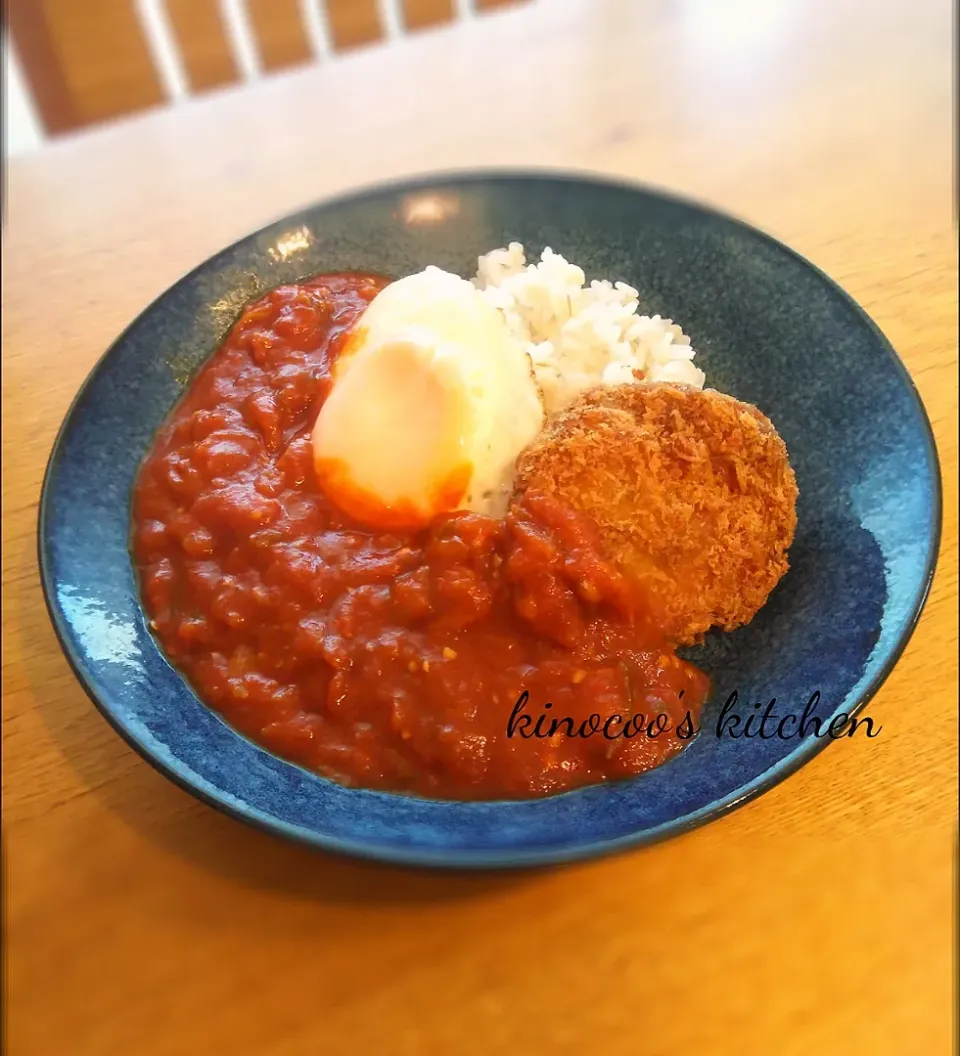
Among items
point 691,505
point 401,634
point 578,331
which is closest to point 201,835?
point 401,634

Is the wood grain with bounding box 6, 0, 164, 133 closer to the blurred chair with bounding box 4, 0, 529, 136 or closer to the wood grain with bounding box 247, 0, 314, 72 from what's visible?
the blurred chair with bounding box 4, 0, 529, 136

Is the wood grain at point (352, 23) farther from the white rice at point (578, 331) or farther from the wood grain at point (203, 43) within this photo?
the white rice at point (578, 331)

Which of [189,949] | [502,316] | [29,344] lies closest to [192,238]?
[29,344]

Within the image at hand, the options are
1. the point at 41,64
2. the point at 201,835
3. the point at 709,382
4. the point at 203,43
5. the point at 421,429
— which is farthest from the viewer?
the point at 203,43

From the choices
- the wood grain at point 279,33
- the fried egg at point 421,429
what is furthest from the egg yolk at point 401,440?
the wood grain at point 279,33

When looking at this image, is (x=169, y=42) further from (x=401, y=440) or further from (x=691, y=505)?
(x=691, y=505)
